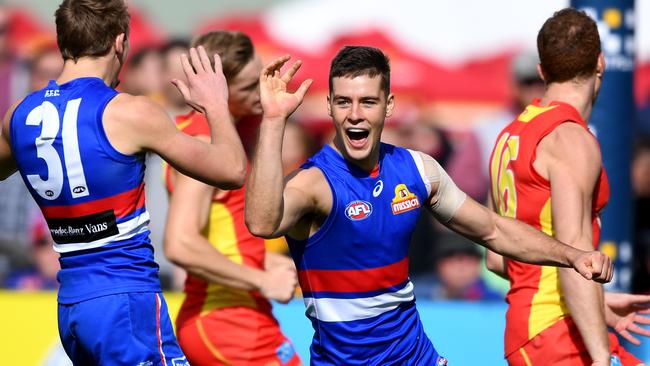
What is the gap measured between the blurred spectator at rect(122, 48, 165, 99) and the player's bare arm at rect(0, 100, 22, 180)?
16.1 ft

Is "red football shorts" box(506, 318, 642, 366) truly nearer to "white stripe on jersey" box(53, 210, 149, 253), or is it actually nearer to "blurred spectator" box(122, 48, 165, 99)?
"white stripe on jersey" box(53, 210, 149, 253)

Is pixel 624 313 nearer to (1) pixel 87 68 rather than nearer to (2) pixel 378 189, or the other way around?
(2) pixel 378 189

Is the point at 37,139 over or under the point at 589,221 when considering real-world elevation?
over

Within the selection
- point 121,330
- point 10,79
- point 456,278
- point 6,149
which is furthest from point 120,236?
point 10,79

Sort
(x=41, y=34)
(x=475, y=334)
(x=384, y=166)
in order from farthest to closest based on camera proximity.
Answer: (x=41, y=34), (x=475, y=334), (x=384, y=166)

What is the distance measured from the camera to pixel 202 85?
13.0ft

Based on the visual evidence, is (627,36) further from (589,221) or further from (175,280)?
(175,280)

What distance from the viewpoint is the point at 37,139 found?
3.94 m

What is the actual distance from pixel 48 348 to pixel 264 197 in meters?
3.87

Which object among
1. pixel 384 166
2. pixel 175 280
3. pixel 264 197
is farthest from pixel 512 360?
pixel 175 280

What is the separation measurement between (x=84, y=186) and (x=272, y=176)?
2.58ft

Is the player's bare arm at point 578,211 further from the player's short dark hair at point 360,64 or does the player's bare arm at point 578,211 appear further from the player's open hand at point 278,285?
the player's open hand at point 278,285

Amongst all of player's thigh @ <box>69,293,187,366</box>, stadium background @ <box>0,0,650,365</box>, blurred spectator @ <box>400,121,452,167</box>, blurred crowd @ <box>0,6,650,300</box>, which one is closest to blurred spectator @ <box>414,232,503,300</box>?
blurred crowd @ <box>0,6,650,300</box>

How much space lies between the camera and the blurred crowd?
8.44 m
